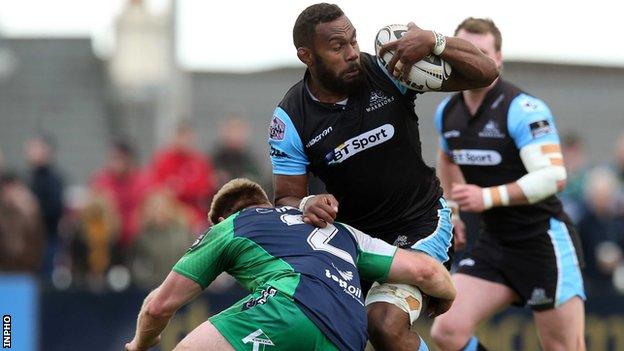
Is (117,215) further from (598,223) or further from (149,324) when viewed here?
(149,324)

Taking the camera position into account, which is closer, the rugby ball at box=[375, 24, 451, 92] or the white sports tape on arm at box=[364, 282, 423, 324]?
the rugby ball at box=[375, 24, 451, 92]

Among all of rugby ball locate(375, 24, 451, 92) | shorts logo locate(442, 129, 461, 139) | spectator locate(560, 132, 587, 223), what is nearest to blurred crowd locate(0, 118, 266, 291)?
spectator locate(560, 132, 587, 223)

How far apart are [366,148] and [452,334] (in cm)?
194

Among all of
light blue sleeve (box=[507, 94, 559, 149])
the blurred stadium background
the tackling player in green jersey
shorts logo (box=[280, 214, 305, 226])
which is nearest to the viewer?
the tackling player in green jersey

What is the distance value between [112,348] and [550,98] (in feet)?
39.1

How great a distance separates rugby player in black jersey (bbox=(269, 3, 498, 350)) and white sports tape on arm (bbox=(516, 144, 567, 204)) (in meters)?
1.01

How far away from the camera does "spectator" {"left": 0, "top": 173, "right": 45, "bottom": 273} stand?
13797 millimetres

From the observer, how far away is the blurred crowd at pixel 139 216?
13.7m

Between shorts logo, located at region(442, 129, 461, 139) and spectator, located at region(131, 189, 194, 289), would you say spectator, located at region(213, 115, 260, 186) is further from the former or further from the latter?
shorts logo, located at region(442, 129, 461, 139)

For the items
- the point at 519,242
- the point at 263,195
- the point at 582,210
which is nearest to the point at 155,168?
the point at 582,210

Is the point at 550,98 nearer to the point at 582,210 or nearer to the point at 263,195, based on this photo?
the point at 582,210

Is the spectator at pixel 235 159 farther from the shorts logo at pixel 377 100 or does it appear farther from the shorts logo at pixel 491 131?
the shorts logo at pixel 377 100

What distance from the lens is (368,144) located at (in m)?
7.54

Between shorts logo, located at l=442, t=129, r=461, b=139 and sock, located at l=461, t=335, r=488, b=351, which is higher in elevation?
shorts logo, located at l=442, t=129, r=461, b=139
